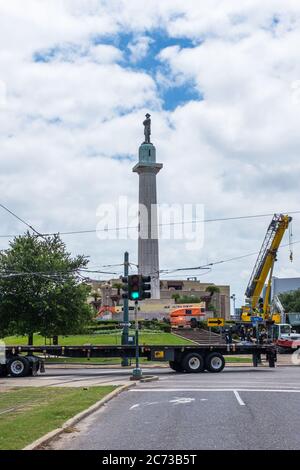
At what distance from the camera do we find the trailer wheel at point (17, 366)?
2953 cm

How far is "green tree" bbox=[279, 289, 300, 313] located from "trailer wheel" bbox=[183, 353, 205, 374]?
75.8 m

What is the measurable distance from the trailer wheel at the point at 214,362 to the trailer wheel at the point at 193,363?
47 cm

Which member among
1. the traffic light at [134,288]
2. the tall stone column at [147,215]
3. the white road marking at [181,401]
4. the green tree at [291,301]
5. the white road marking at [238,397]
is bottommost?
the white road marking at [181,401]

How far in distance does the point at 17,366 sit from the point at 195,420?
17.8 metres

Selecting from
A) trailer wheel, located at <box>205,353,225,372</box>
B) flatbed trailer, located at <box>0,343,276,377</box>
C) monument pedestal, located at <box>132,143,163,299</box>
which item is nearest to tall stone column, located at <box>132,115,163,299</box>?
monument pedestal, located at <box>132,143,163,299</box>

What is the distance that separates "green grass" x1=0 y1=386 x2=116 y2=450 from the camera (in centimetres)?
1093

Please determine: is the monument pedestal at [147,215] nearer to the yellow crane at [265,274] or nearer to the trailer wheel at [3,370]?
the yellow crane at [265,274]

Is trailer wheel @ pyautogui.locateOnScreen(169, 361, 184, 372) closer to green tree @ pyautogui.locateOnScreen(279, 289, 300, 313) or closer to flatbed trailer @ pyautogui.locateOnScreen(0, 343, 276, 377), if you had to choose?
flatbed trailer @ pyautogui.locateOnScreen(0, 343, 276, 377)

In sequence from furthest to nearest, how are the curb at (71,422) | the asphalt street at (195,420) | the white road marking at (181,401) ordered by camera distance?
the white road marking at (181,401)
the asphalt street at (195,420)
the curb at (71,422)

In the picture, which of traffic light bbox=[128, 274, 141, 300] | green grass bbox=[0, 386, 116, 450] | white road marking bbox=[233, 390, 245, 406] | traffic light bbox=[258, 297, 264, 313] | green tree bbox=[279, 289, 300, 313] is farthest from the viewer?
green tree bbox=[279, 289, 300, 313]

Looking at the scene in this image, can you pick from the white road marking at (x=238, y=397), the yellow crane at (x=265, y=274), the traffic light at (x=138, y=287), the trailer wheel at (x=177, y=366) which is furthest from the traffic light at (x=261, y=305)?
the white road marking at (x=238, y=397)

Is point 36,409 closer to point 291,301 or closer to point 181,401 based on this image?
point 181,401

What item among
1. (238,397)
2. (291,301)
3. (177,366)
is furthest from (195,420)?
(291,301)
